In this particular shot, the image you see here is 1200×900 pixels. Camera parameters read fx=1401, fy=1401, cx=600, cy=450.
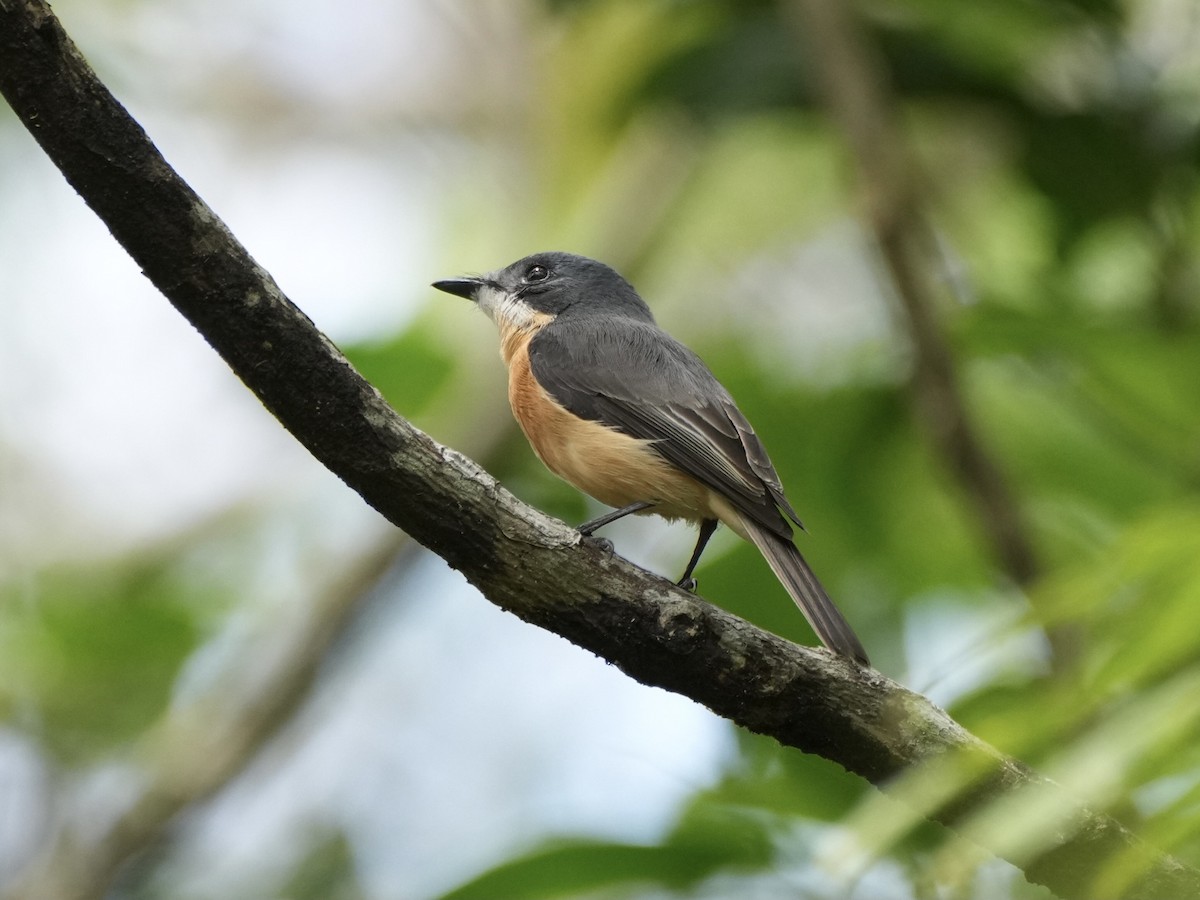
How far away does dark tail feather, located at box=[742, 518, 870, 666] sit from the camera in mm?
3170

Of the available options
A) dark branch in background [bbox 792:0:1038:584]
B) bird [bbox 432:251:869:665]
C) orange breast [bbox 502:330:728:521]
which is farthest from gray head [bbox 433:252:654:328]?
dark branch in background [bbox 792:0:1038:584]

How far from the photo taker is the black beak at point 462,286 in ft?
18.4

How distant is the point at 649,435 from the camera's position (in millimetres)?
4215

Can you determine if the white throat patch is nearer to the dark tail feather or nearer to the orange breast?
the orange breast

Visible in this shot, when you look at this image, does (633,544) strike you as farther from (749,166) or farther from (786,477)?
(749,166)

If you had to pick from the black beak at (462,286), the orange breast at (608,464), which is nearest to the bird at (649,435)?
the orange breast at (608,464)

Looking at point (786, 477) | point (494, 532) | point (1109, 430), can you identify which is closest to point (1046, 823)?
point (494, 532)

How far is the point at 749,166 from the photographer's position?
983cm

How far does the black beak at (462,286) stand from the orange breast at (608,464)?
48.1 inches

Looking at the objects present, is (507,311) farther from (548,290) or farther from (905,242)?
(905,242)

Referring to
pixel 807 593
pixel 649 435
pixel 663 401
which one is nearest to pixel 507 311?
pixel 663 401

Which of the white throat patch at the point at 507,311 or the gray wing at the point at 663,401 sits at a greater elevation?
the white throat patch at the point at 507,311

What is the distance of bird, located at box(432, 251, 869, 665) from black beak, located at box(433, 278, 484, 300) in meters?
0.74

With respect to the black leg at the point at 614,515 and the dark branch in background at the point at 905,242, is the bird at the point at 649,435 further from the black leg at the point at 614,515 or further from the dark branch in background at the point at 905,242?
the dark branch in background at the point at 905,242
